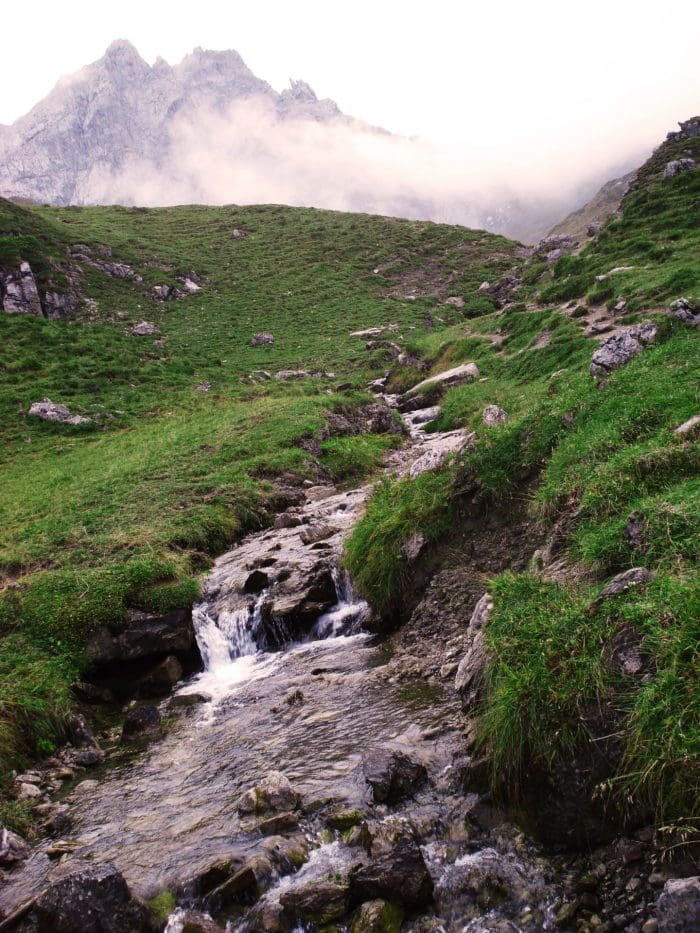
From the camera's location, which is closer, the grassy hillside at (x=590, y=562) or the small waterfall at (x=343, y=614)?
the grassy hillside at (x=590, y=562)

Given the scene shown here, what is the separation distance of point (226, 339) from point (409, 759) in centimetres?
5139

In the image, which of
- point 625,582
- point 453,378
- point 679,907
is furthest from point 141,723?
point 453,378

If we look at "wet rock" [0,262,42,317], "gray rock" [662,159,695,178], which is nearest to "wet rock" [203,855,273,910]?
"gray rock" [662,159,695,178]

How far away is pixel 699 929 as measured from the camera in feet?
12.9

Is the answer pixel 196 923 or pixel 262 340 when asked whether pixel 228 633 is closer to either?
pixel 196 923

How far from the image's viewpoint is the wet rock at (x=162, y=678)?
40.7 ft

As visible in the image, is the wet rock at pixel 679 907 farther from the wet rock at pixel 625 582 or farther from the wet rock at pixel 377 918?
the wet rock at pixel 625 582

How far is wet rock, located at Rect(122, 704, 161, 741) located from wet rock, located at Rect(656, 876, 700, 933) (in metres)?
8.99

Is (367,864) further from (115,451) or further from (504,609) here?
(115,451)

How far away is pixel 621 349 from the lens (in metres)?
16.2

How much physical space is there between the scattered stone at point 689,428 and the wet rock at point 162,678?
1149cm

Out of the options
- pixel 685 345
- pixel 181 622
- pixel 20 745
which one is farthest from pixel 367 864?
pixel 685 345

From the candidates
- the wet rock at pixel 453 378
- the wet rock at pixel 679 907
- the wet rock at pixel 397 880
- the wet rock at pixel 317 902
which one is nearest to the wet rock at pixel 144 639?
the wet rock at pixel 317 902

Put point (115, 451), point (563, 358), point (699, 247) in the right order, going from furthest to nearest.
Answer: point (115, 451)
point (699, 247)
point (563, 358)
